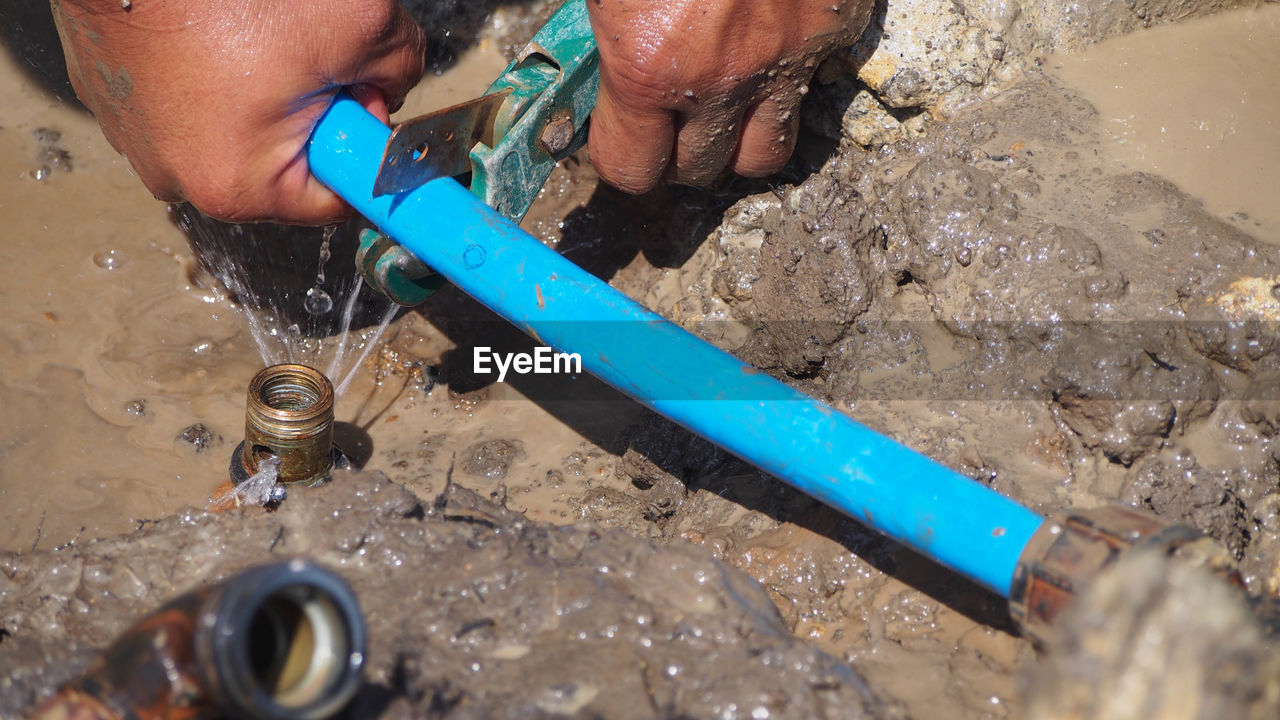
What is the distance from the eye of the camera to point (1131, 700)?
1.16 m

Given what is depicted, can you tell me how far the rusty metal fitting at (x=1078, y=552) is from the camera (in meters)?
1.65

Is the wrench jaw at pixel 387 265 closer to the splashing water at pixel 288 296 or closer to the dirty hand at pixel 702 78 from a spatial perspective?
the dirty hand at pixel 702 78

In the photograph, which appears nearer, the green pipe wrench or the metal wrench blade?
the metal wrench blade

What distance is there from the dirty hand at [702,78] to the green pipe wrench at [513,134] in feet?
0.29

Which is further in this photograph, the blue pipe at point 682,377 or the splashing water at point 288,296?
the splashing water at point 288,296

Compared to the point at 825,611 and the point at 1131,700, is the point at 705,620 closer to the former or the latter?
the point at 825,611

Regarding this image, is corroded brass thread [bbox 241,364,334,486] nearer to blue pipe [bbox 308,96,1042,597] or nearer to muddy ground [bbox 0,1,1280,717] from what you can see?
muddy ground [bbox 0,1,1280,717]

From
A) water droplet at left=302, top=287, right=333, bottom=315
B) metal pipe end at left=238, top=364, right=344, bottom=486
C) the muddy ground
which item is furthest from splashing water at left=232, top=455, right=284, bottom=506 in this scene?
water droplet at left=302, top=287, right=333, bottom=315

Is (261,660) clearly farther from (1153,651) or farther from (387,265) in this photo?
(387,265)

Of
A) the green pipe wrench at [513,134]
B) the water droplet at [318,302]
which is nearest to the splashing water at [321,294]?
the water droplet at [318,302]

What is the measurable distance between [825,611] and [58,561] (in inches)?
64.1

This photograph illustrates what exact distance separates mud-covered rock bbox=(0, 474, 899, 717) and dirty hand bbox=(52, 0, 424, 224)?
2.82 ft

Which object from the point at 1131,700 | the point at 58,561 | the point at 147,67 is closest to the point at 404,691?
the point at 58,561

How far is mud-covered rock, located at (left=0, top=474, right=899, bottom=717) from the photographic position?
164 centimetres
